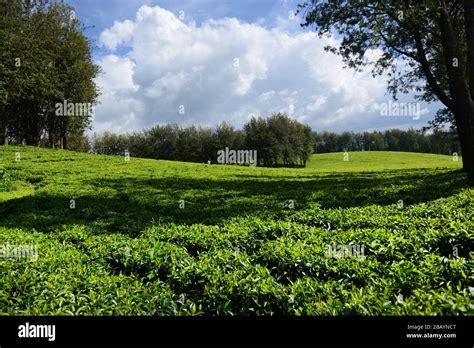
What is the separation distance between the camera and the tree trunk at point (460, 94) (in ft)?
63.5

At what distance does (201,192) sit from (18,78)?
37.7 m

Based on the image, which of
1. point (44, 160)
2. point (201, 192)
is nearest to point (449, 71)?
point (201, 192)

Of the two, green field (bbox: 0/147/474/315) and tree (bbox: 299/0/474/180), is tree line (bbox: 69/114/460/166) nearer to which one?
tree (bbox: 299/0/474/180)

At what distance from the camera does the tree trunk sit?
762 inches

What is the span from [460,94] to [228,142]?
2820 inches

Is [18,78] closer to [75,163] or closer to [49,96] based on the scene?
[49,96]

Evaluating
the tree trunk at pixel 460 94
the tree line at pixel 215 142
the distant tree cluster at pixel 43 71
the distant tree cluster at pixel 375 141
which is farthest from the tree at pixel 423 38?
the distant tree cluster at pixel 375 141

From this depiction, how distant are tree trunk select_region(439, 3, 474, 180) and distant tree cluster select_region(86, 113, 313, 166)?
5994 centimetres

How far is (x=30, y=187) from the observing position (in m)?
25.5

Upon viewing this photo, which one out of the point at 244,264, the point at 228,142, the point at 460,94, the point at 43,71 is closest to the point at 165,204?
the point at 244,264

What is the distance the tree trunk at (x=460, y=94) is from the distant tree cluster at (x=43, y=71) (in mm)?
41130

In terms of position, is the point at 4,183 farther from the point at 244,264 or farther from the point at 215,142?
the point at 215,142

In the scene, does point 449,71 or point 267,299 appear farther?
point 449,71

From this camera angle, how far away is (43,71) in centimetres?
5075
